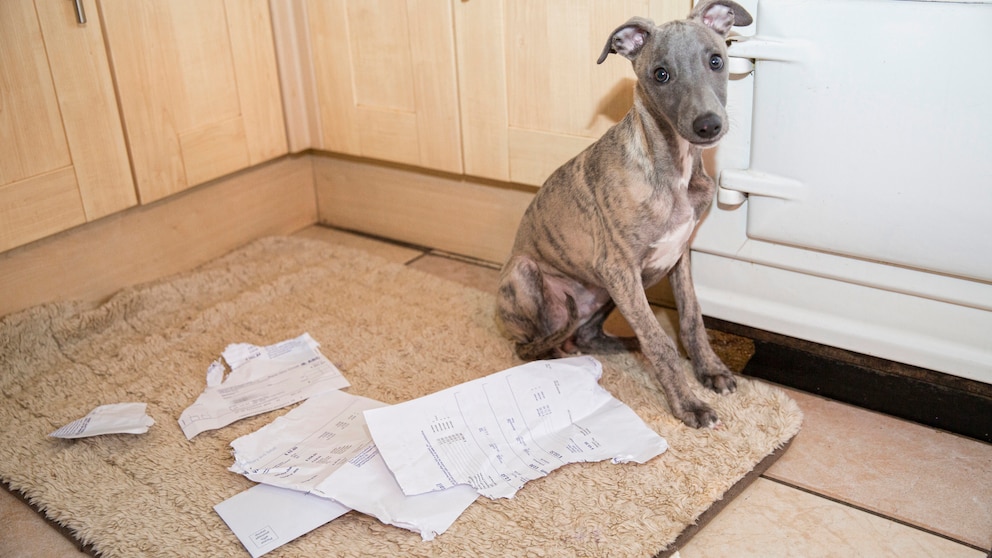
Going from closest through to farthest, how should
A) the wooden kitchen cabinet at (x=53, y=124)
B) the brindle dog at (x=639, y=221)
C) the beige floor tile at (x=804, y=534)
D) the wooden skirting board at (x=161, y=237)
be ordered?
the beige floor tile at (x=804, y=534) < the brindle dog at (x=639, y=221) < the wooden kitchen cabinet at (x=53, y=124) < the wooden skirting board at (x=161, y=237)

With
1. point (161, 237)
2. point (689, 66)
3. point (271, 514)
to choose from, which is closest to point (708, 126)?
point (689, 66)

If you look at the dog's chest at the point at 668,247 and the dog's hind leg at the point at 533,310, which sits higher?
the dog's chest at the point at 668,247

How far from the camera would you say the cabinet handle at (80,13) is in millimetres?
2359

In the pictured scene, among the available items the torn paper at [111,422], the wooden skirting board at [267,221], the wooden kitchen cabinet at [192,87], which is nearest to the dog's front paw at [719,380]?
the wooden skirting board at [267,221]

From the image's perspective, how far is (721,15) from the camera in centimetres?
189

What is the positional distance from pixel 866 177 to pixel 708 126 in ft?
1.27

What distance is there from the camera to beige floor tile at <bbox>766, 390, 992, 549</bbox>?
178cm

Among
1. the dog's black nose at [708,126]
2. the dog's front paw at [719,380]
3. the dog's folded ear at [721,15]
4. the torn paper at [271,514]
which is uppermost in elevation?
the dog's folded ear at [721,15]

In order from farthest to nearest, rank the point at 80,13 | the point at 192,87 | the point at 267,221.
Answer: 1. the point at 267,221
2. the point at 192,87
3. the point at 80,13

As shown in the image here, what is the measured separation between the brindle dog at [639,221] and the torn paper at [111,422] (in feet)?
2.96

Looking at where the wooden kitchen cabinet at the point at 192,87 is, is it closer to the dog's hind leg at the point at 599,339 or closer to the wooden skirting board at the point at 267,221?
the wooden skirting board at the point at 267,221

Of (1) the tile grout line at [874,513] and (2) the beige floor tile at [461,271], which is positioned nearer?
(1) the tile grout line at [874,513]

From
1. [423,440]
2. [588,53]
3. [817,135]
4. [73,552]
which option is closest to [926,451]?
[817,135]

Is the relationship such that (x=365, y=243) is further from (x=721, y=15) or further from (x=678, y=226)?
(x=721, y=15)
